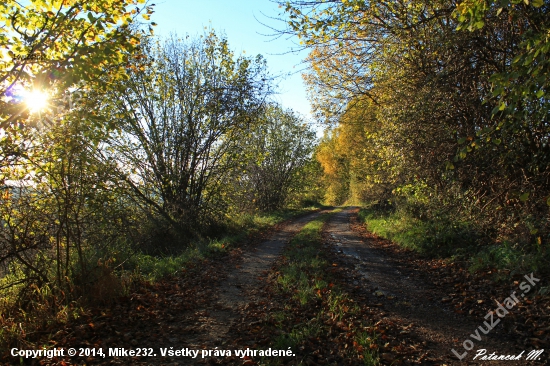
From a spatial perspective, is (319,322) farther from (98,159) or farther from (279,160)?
(279,160)

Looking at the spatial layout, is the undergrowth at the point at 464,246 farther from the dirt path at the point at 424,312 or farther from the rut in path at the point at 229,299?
the rut in path at the point at 229,299

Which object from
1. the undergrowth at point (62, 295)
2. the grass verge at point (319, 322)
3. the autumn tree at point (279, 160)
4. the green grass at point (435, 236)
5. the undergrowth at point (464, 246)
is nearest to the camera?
the grass verge at point (319, 322)

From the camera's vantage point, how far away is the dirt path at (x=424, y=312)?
4.40m

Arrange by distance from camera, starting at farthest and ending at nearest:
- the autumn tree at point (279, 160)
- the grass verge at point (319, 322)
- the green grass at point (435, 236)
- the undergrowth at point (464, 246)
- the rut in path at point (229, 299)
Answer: the autumn tree at point (279, 160)
the green grass at point (435, 236)
the undergrowth at point (464, 246)
the rut in path at point (229, 299)
the grass verge at point (319, 322)

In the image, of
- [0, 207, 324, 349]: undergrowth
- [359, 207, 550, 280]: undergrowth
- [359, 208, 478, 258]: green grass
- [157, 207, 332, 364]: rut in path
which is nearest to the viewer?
[0, 207, 324, 349]: undergrowth

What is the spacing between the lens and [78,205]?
6.52 m

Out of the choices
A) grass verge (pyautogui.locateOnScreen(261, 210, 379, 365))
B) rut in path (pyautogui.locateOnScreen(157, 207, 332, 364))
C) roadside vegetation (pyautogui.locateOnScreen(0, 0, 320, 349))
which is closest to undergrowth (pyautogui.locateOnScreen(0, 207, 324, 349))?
roadside vegetation (pyautogui.locateOnScreen(0, 0, 320, 349))

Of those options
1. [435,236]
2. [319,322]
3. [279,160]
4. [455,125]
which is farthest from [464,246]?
[279,160]

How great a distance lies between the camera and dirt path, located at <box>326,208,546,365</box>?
440 cm

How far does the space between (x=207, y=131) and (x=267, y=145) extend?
481 inches

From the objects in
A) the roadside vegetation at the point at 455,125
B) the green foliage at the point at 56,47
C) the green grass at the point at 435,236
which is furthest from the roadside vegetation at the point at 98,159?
the green grass at the point at 435,236

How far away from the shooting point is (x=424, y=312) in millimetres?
5680

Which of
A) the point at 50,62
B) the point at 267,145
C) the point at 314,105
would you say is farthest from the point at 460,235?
the point at 267,145

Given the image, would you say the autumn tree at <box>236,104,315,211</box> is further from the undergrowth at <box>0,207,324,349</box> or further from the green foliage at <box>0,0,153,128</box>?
the green foliage at <box>0,0,153,128</box>
